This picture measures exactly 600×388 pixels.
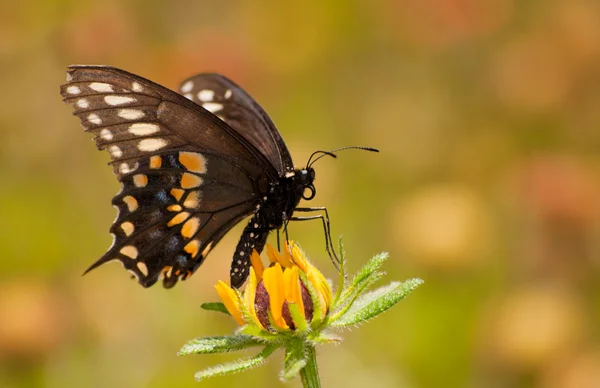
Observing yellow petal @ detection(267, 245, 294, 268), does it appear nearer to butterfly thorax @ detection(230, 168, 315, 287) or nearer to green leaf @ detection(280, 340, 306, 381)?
green leaf @ detection(280, 340, 306, 381)

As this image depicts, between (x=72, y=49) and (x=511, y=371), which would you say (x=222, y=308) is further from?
(x=72, y=49)

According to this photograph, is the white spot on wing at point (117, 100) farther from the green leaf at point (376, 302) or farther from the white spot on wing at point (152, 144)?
the green leaf at point (376, 302)

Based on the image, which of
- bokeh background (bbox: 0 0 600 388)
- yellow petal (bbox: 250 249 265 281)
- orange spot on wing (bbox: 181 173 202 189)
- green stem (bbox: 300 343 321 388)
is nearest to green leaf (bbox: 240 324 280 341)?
green stem (bbox: 300 343 321 388)

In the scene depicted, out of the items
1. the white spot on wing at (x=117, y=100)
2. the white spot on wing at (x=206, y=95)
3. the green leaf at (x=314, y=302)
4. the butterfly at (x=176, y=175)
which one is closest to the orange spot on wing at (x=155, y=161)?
the butterfly at (x=176, y=175)

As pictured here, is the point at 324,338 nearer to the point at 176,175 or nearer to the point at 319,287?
the point at 319,287

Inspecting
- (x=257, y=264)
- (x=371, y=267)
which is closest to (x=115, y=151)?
(x=257, y=264)

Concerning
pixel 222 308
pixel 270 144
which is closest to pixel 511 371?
pixel 270 144
